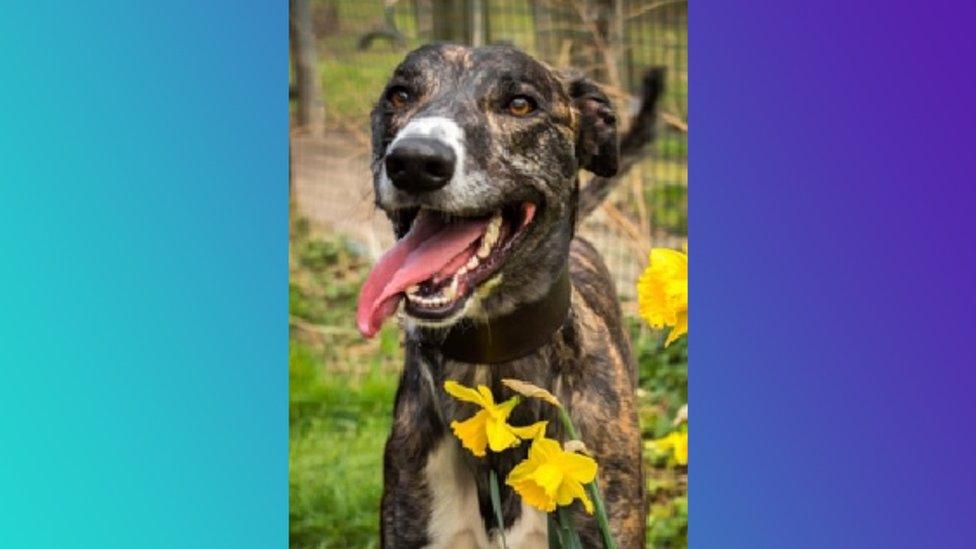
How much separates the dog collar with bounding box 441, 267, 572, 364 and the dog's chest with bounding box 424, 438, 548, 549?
0.20 m

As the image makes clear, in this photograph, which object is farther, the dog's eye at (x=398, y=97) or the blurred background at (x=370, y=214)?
the blurred background at (x=370, y=214)

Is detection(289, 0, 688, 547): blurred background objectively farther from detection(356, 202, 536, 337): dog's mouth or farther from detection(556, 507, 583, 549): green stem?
detection(556, 507, 583, 549): green stem

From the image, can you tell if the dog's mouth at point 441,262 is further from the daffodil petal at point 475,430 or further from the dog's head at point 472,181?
the daffodil petal at point 475,430

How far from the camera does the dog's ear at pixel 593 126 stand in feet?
10.3

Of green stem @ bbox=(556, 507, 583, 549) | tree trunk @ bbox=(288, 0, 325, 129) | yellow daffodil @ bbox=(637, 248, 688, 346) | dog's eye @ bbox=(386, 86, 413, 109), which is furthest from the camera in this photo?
tree trunk @ bbox=(288, 0, 325, 129)

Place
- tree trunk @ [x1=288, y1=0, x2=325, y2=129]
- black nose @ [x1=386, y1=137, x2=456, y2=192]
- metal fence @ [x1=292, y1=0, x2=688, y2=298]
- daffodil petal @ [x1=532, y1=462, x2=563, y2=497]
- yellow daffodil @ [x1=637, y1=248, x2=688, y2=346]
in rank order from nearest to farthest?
daffodil petal @ [x1=532, y1=462, x2=563, y2=497], yellow daffodil @ [x1=637, y1=248, x2=688, y2=346], black nose @ [x1=386, y1=137, x2=456, y2=192], metal fence @ [x1=292, y1=0, x2=688, y2=298], tree trunk @ [x1=288, y1=0, x2=325, y2=129]

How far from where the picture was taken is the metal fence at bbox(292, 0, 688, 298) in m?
→ 3.25

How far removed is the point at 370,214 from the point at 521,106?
1.57ft

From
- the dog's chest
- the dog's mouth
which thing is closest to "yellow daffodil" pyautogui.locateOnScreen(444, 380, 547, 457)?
the dog's mouth

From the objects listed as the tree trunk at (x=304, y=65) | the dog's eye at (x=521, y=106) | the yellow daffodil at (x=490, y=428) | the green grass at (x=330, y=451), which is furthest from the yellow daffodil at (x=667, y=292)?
the tree trunk at (x=304, y=65)

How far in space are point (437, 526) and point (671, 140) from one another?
3.29 feet

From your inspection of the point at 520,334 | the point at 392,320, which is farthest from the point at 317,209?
the point at 520,334

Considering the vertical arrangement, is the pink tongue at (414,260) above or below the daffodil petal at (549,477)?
above

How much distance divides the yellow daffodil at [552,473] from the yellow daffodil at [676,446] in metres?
0.82
